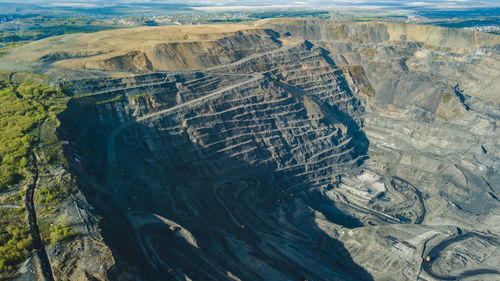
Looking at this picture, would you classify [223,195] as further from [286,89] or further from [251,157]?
[286,89]

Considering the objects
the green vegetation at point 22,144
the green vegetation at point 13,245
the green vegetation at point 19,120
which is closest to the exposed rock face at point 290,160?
the green vegetation at point 22,144

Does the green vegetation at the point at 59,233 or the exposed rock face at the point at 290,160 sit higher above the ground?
the green vegetation at the point at 59,233

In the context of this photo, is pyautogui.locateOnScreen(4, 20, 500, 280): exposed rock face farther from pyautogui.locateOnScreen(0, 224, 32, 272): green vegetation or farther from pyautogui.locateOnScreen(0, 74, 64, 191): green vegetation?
pyautogui.locateOnScreen(0, 224, 32, 272): green vegetation

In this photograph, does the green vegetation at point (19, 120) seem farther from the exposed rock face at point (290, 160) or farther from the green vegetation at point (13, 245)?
the green vegetation at point (13, 245)

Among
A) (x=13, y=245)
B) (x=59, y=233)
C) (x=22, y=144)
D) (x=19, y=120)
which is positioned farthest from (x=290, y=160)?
(x=13, y=245)

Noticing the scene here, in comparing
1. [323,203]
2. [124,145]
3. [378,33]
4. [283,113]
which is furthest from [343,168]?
[378,33]

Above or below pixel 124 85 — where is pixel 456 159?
below

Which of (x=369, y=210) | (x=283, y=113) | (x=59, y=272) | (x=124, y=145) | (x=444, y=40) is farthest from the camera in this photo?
(x=444, y=40)

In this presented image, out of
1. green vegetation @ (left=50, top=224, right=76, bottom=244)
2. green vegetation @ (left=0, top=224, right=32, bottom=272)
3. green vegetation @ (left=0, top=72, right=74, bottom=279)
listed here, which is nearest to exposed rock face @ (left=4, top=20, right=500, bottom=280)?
green vegetation @ (left=0, top=72, right=74, bottom=279)
